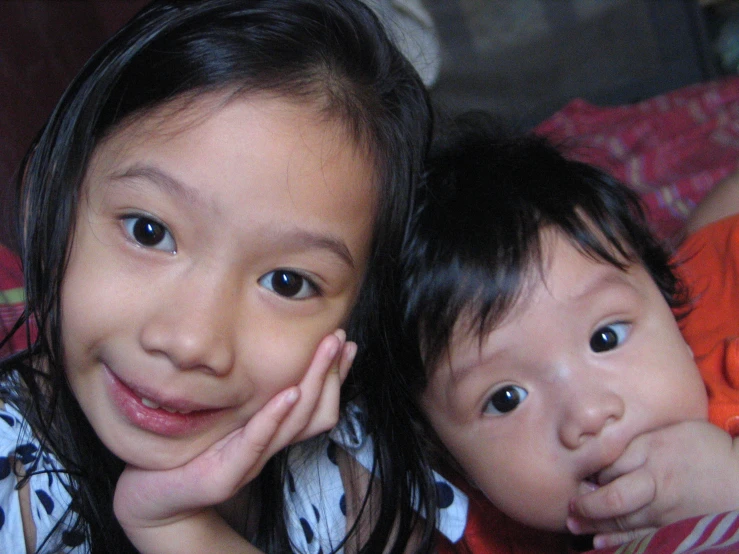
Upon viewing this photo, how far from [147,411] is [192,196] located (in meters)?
0.24

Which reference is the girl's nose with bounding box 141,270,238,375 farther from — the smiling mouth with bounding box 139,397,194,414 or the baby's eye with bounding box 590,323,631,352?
the baby's eye with bounding box 590,323,631,352

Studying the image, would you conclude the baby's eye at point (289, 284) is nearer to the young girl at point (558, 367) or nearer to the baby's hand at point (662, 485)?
the young girl at point (558, 367)

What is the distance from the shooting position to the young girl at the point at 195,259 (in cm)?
77

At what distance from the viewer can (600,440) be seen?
91cm

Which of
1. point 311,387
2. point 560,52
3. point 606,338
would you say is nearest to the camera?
point 311,387

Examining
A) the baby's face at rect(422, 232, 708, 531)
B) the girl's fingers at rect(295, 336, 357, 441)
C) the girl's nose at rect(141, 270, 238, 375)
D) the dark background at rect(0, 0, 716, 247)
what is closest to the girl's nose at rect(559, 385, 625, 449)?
the baby's face at rect(422, 232, 708, 531)

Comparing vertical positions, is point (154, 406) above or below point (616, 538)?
above

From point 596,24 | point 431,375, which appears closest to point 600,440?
point 431,375

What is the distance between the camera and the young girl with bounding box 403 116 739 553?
0.89 metres

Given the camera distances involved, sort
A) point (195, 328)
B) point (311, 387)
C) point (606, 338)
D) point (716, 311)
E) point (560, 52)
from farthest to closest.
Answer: point (560, 52), point (716, 311), point (606, 338), point (311, 387), point (195, 328)

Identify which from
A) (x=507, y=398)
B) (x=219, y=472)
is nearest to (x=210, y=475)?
(x=219, y=472)

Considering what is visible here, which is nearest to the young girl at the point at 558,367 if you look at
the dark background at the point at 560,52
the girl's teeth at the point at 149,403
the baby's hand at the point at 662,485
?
the baby's hand at the point at 662,485

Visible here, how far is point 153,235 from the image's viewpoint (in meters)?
0.80

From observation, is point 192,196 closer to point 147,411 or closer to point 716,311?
point 147,411
